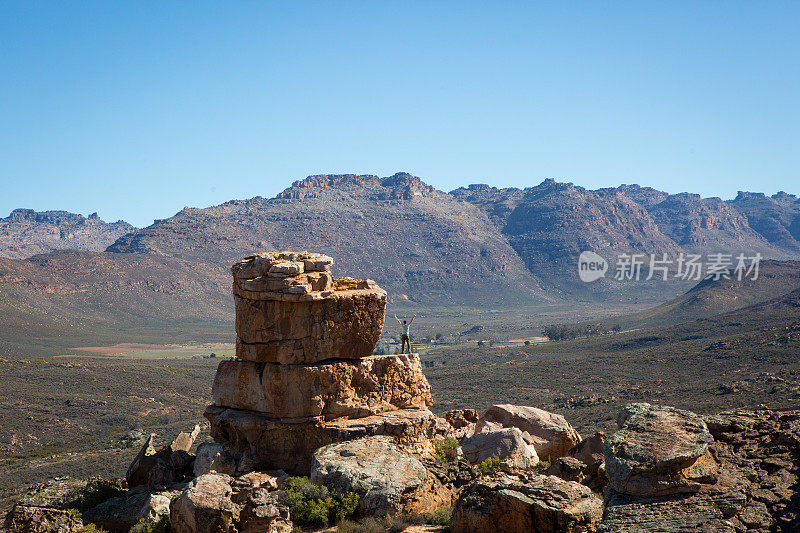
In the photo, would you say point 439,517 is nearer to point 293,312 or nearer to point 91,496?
point 293,312

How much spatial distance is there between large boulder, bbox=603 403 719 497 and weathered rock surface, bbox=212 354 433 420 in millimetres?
7409

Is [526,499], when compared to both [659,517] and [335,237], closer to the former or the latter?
[659,517]

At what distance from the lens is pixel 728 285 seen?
360ft

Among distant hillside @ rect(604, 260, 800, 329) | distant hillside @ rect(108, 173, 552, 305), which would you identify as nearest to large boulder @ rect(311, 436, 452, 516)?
distant hillside @ rect(604, 260, 800, 329)

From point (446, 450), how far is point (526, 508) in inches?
246

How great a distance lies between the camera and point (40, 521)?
14.6m

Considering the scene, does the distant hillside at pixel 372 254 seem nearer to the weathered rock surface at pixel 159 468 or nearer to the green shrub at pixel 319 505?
the weathered rock surface at pixel 159 468

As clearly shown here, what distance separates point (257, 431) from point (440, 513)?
5.65m

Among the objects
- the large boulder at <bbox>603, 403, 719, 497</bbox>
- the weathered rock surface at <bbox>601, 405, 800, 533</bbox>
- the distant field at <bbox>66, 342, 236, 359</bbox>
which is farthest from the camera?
the distant field at <bbox>66, 342, 236, 359</bbox>

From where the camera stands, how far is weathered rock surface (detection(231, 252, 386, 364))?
16.9 m

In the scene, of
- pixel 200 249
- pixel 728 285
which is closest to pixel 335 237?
pixel 200 249

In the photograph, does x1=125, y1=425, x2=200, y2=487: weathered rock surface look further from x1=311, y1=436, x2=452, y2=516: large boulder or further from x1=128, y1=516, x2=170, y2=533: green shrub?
x1=311, y1=436, x2=452, y2=516: large boulder

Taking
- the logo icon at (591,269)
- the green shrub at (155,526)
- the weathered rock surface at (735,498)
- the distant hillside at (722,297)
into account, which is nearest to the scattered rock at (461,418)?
the green shrub at (155,526)

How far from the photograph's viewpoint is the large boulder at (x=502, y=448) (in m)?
17.3
